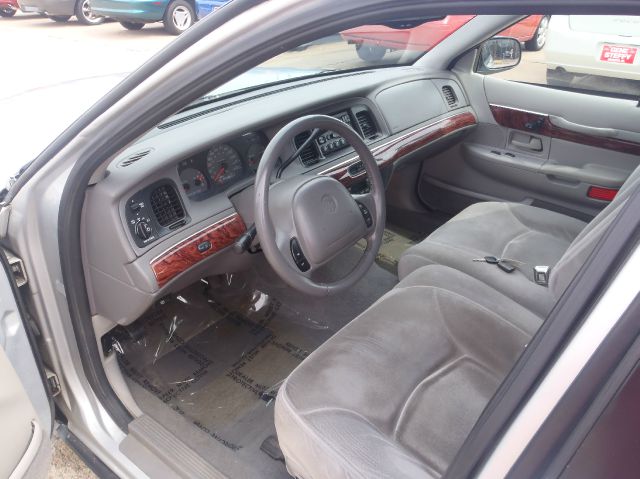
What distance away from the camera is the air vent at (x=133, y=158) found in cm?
151

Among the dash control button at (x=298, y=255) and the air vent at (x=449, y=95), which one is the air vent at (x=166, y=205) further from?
the air vent at (x=449, y=95)

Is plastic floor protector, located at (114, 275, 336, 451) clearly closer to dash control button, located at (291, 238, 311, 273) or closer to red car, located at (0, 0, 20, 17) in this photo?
dash control button, located at (291, 238, 311, 273)

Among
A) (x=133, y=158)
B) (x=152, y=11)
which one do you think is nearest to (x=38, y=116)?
(x=133, y=158)

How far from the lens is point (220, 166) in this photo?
1.83 meters

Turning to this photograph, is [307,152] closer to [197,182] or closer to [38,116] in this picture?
[197,182]

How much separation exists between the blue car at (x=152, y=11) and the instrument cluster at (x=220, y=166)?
6347 mm

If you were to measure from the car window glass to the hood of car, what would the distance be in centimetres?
194

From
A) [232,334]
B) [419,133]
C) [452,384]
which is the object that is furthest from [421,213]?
[452,384]

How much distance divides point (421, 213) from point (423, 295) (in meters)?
1.42

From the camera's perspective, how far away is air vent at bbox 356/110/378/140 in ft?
7.82

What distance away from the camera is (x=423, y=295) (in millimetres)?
1631

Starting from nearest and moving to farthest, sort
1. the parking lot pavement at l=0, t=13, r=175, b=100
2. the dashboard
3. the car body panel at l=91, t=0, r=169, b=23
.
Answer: the dashboard < the parking lot pavement at l=0, t=13, r=175, b=100 < the car body panel at l=91, t=0, r=169, b=23

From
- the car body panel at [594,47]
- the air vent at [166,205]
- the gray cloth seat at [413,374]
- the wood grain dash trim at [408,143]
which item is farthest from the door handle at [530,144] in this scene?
the air vent at [166,205]

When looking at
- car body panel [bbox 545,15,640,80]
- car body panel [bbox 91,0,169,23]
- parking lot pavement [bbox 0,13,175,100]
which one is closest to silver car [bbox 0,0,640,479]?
car body panel [bbox 545,15,640,80]
